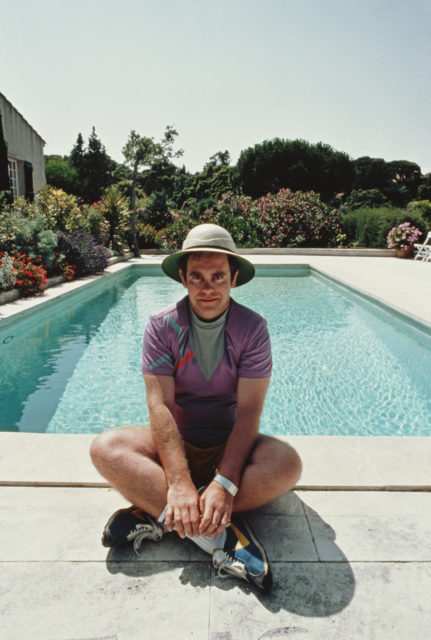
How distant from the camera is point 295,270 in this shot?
43.7ft

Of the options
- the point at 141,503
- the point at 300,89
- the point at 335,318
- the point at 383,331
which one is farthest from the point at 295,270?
the point at 141,503

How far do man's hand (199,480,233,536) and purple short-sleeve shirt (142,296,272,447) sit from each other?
1.31 feet

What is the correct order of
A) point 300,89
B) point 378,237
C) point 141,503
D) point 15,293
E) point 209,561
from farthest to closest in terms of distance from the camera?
point 378,237 → point 300,89 → point 15,293 → point 141,503 → point 209,561

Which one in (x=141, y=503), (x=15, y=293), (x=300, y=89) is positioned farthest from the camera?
(x=300, y=89)

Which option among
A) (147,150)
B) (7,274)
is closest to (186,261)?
(7,274)

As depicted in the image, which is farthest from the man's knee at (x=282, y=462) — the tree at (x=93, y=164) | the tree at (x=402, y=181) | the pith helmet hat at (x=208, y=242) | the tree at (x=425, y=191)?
the tree at (x=425, y=191)

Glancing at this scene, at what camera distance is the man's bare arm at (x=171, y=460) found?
152 centimetres

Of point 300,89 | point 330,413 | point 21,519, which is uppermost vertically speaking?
point 300,89

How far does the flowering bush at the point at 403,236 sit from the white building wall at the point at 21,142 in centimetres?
1296

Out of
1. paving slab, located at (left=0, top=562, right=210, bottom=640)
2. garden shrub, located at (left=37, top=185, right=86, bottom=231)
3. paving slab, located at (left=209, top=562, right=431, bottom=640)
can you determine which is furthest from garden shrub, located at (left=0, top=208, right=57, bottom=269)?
paving slab, located at (left=209, top=562, right=431, bottom=640)

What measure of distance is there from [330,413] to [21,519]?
2820mm

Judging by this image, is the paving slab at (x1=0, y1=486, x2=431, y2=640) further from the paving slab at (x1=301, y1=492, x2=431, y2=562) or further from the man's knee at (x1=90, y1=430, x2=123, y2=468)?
the man's knee at (x1=90, y1=430, x2=123, y2=468)

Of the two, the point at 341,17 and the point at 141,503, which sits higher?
the point at 341,17

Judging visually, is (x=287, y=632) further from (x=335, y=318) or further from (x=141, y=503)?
(x=335, y=318)
